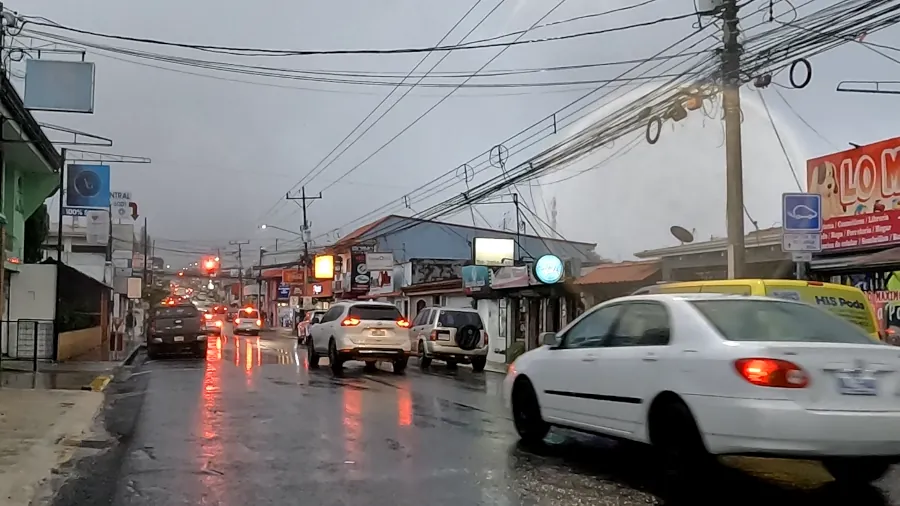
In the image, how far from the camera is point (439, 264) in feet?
169

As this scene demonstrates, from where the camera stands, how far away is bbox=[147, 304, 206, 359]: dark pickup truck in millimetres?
28812

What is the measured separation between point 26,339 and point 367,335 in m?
9.67

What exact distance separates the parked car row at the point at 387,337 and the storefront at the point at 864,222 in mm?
9666

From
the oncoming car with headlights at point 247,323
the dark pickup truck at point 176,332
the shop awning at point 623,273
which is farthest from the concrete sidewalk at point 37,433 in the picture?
the oncoming car with headlights at point 247,323

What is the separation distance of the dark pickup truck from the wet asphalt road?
1396cm

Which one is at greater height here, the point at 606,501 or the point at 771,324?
the point at 771,324

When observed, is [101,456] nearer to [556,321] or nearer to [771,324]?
[771,324]

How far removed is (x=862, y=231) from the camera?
57.8 feet

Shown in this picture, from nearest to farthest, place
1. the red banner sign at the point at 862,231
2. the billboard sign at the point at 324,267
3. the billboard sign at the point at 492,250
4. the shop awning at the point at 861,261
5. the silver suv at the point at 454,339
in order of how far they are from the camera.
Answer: the shop awning at the point at 861,261, the red banner sign at the point at 862,231, the silver suv at the point at 454,339, the billboard sign at the point at 492,250, the billboard sign at the point at 324,267

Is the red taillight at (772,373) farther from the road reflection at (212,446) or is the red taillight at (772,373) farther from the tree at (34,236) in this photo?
the tree at (34,236)

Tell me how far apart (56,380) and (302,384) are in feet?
16.5

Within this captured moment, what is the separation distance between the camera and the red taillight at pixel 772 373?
6758 millimetres

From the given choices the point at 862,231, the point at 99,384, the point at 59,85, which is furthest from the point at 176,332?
the point at 862,231

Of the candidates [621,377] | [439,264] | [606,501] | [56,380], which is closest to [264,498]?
[606,501]
